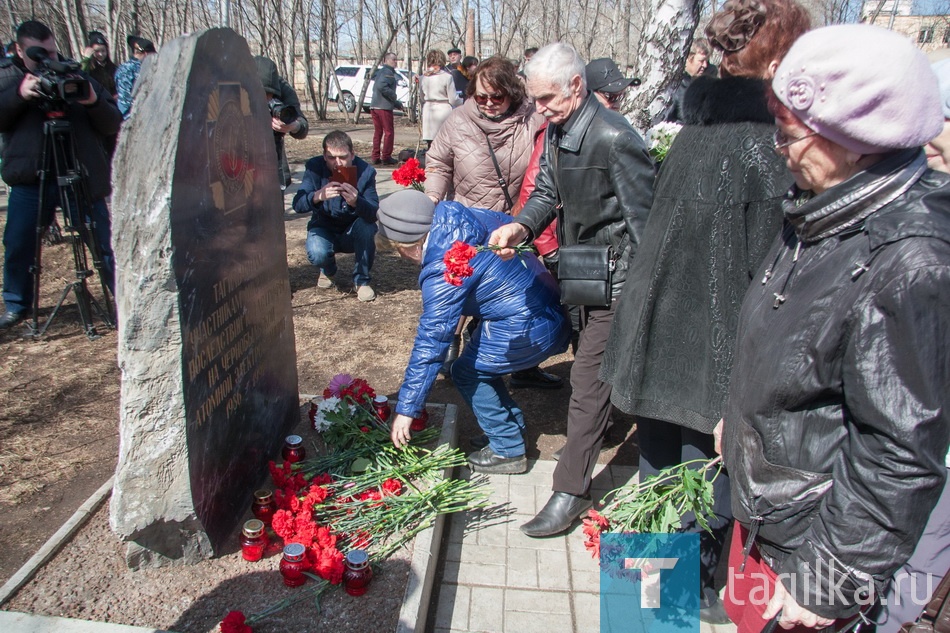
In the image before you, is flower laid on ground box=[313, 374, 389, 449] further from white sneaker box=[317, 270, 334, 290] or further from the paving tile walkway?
white sneaker box=[317, 270, 334, 290]

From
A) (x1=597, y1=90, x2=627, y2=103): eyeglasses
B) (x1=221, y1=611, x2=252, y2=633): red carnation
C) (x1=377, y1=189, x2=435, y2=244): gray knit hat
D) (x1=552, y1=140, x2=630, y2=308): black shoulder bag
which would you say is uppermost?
(x1=597, y1=90, x2=627, y2=103): eyeglasses

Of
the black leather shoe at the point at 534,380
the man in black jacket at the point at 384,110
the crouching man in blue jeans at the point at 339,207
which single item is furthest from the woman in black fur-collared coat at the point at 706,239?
the man in black jacket at the point at 384,110

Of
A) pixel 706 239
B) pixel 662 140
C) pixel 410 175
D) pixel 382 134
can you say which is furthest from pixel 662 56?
pixel 382 134

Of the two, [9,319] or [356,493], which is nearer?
[356,493]

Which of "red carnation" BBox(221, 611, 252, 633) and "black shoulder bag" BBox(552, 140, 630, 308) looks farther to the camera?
"black shoulder bag" BBox(552, 140, 630, 308)

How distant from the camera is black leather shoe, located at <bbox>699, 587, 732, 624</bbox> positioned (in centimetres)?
244

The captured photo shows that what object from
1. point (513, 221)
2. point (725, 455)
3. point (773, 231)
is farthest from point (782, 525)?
point (513, 221)

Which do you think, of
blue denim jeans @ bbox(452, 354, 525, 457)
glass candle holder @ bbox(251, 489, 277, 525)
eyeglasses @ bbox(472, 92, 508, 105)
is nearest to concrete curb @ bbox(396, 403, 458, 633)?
blue denim jeans @ bbox(452, 354, 525, 457)

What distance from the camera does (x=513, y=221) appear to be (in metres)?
2.92

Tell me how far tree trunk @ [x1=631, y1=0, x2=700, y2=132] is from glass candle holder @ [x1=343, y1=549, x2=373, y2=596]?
14.6 feet

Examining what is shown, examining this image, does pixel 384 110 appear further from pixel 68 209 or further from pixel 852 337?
pixel 852 337

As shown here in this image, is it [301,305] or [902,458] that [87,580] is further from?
[301,305]

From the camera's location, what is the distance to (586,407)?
8.86ft

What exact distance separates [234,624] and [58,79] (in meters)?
3.66
